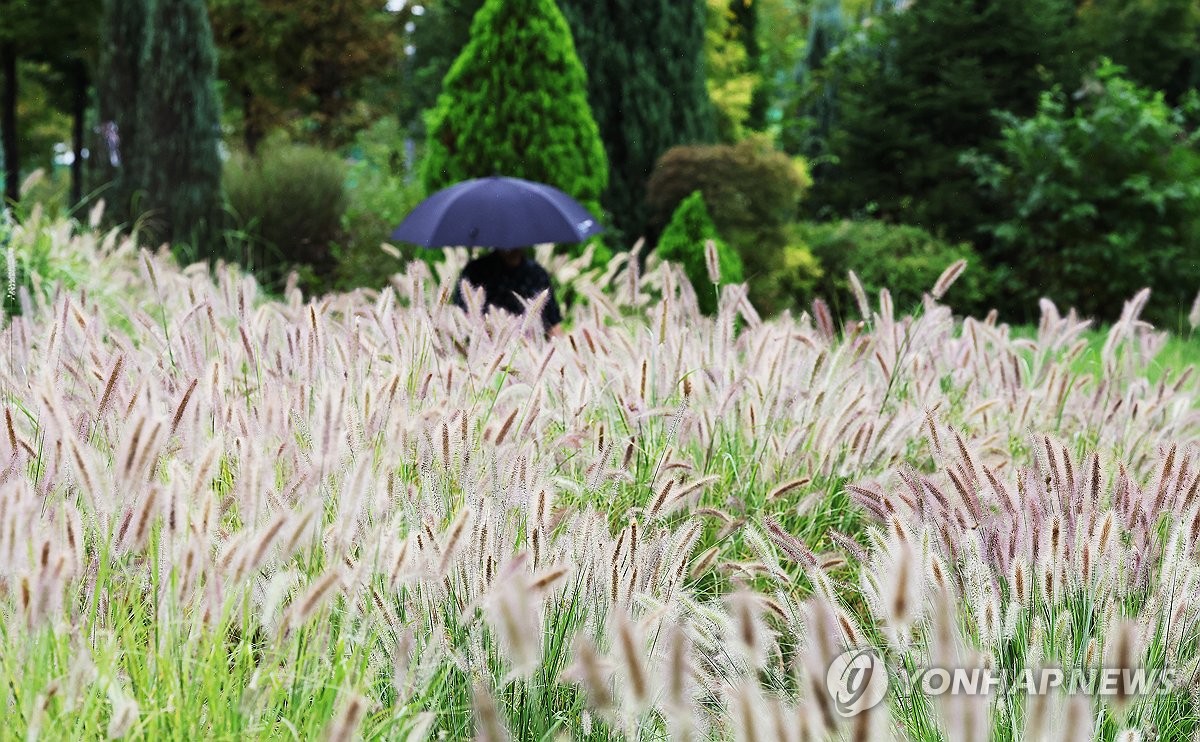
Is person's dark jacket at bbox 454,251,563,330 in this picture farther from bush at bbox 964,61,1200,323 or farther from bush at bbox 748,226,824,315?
bush at bbox 964,61,1200,323

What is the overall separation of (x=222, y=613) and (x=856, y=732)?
80 centimetres

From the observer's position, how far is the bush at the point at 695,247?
8344mm

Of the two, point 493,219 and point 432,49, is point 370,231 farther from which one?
point 432,49

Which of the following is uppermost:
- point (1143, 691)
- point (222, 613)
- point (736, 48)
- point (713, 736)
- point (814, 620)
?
point (736, 48)

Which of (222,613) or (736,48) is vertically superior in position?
(736,48)

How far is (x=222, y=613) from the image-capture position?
4.27ft

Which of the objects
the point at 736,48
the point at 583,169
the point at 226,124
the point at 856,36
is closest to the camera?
the point at 583,169

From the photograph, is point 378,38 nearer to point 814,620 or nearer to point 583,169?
point 583,169

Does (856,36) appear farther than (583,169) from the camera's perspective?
Yes

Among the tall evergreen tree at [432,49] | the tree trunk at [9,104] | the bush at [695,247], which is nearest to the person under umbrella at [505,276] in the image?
the bush at [695,247]

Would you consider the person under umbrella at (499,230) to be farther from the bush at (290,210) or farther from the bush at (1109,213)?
the bush at (1109,213)

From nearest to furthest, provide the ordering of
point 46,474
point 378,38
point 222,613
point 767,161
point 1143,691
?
1. point 222,613
2. point 1143,691
3. point 46,474
4. point 767,161
5. point 378,38

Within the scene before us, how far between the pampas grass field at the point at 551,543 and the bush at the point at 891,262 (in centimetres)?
766

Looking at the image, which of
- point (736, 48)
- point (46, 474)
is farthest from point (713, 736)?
point (736, 48)
